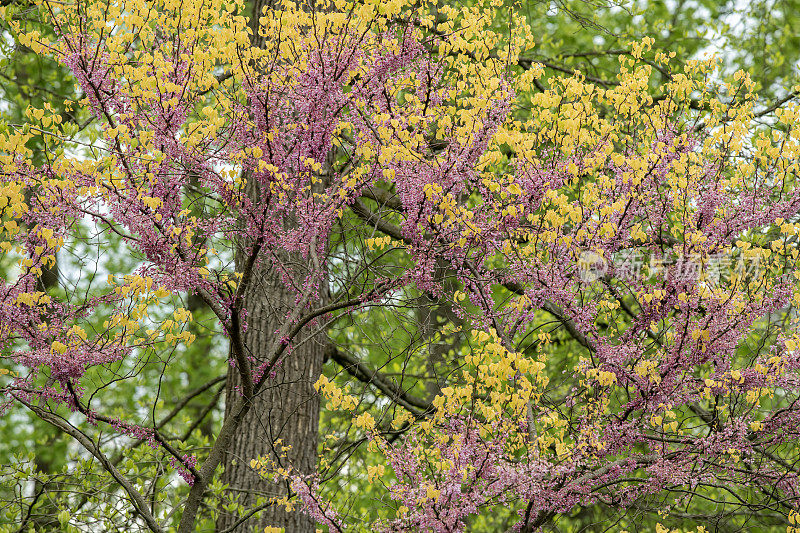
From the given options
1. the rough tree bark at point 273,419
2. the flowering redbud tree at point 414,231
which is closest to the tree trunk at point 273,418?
the rough tree bark at point 273,419

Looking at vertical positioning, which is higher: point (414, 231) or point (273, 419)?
point (273, 419)

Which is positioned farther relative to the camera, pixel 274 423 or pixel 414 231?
pixel 274 423

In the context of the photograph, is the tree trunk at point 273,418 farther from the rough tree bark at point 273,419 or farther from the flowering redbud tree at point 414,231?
the flowering redbud tree at point 414,231

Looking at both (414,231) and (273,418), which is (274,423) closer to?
(273,418)

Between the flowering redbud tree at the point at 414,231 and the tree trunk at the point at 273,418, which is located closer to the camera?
the flowering redbud tree at the point at 414,231

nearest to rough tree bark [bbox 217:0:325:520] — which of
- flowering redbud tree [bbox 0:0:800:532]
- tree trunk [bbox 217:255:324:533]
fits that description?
tree trunk [bbox 217:255:324:533]

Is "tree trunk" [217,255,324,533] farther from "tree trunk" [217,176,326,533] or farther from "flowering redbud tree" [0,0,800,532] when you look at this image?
"flowering redbud tree" [0,0,800,532]

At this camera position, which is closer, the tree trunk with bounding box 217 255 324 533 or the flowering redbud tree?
the flowering redbud tree

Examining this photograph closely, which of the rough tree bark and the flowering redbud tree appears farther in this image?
the rough tree bark

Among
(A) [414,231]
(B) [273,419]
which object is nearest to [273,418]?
(B) [273,419]

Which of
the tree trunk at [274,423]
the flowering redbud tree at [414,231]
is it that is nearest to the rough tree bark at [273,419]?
the tree trunk at [274,423]

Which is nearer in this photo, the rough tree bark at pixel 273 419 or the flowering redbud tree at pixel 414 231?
the flowering redbud tree at pixel 414 231

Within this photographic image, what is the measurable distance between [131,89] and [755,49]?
22.4 feet

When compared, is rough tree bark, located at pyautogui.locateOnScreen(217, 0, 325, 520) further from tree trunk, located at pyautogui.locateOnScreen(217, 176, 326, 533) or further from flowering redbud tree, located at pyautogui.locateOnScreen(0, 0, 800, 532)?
flowering redbud tree, located at pyautogui.locateOnScreen(0, 0, 800, 532)
